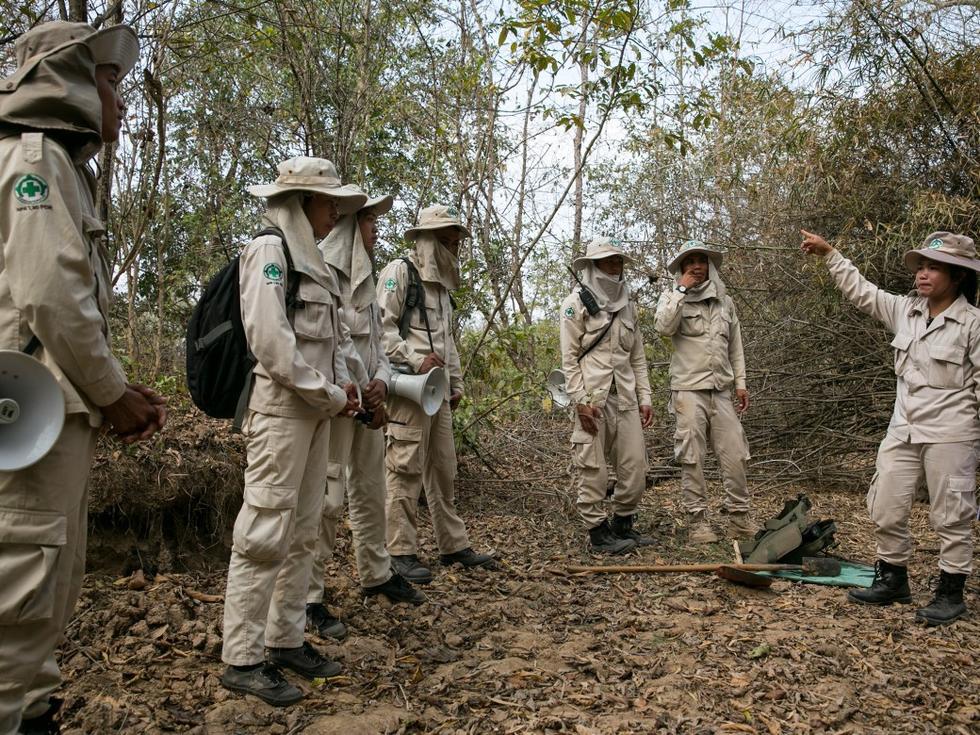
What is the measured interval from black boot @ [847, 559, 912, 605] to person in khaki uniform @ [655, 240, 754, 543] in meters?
1.38

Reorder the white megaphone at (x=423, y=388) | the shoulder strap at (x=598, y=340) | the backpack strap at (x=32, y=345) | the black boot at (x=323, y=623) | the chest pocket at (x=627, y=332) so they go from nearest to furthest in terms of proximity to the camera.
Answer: the backpack strap at (x=32, y=345) < the black boot at (x=323, y=623) < the white megaphone at (x=423, y=388) < the shoulder strap at (x=598, y=340) < the chest pocket at (x=627, y=332)

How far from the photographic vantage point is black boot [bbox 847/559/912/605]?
456 cm

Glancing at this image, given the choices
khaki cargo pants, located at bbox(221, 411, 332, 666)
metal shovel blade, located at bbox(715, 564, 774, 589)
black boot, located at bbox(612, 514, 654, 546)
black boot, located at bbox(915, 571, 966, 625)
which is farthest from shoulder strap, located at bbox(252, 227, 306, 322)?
black boot, located at bbox(915, 571, 966, 625)

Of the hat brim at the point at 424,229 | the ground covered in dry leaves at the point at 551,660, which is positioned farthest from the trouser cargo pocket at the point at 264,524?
the hat brim at the point at 424,229

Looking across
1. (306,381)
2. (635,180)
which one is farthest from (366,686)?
(635,180)

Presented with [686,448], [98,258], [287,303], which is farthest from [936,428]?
[98,258]

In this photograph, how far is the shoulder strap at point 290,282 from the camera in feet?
10.7

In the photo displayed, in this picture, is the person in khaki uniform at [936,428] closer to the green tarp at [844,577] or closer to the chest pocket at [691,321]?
the green tarp at [844,577]

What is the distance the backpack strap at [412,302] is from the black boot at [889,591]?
3014 mm

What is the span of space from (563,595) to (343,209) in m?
2.73

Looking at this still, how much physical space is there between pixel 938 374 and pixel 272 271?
3650mm

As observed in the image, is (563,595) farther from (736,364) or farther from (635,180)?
(635,180)

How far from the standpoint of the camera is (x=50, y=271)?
2.16 meters

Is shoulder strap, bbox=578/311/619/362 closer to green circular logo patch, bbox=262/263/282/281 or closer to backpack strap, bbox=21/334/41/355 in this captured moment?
green circular logo patch, bbox=262/263/282/281
